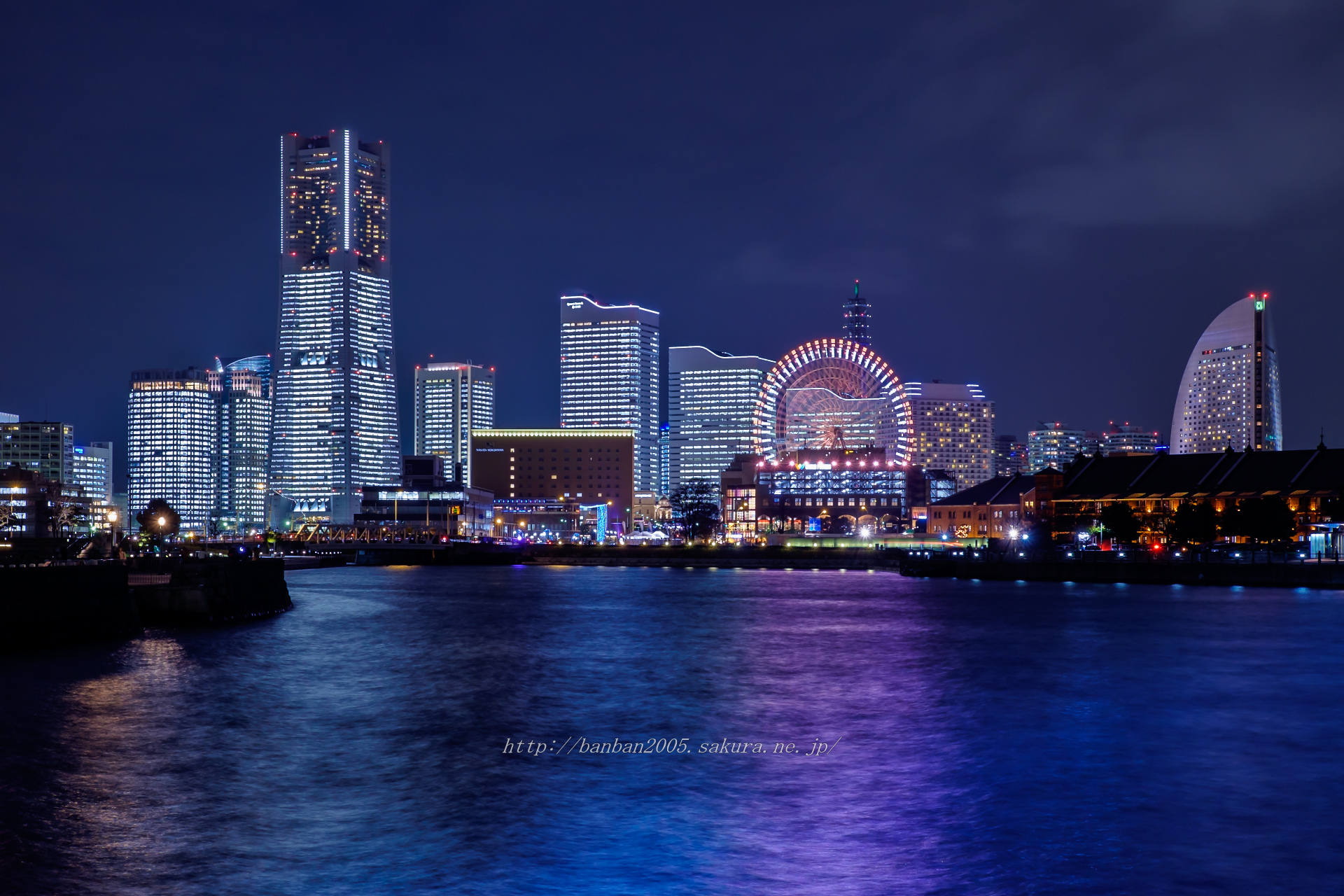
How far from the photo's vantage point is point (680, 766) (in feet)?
96.4

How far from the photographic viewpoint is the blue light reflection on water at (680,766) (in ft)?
67.9

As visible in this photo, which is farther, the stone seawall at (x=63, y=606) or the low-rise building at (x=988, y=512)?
the low-rise building at (x=988, y=512)

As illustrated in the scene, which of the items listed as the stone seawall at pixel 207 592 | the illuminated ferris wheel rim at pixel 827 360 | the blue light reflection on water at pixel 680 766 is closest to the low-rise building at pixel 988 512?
the illuminated ferris wheel rim at pixel 827 360

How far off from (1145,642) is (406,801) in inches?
1703

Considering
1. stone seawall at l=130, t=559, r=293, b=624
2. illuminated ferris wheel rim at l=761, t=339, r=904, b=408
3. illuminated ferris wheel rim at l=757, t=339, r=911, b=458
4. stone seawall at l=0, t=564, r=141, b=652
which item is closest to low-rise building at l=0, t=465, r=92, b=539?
stone seawall at l=130, t=559, r=293, b=624

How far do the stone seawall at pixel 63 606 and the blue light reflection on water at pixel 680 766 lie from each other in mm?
1914

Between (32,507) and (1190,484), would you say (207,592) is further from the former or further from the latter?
(32,507)

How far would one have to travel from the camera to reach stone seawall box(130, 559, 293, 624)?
6512cm

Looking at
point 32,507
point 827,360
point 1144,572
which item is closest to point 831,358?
point 827,360

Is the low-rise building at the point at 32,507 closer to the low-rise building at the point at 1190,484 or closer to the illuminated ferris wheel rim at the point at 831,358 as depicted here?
the illuminated ferris wheel rim at the point at 831,358

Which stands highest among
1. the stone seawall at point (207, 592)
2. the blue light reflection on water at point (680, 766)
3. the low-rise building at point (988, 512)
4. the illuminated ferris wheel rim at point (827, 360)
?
the illuminated ferris wheel rim at point (827, 360)

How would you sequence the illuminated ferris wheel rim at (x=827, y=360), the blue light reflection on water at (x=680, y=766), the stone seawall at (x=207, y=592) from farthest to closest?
the illuminated ferris wheel rim at (x=827, y=360), the stone seawall at (x=207, y=592), the blue light reflection on water at (x=680, y=766)

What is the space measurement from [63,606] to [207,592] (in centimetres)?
1524

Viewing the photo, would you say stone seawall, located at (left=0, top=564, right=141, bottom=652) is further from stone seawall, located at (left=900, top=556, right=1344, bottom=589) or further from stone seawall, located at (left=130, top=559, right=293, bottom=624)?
stone seawall, located at (left=900, top=556, right=1344, bottom=589)
